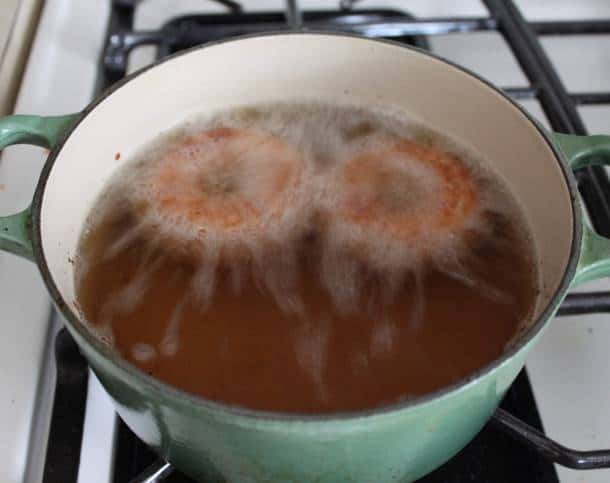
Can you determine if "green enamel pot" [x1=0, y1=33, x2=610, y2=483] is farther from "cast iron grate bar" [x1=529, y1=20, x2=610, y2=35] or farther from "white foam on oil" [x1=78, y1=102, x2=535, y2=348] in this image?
"cast iron grate bar" [x1=529, y1=20, x2=610, y2=35]

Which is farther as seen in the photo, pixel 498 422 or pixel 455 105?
pixel 455 105

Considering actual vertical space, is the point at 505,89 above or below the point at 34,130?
below

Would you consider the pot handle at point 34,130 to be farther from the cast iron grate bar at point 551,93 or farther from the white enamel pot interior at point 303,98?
the cast iron grate bar at point 551,93

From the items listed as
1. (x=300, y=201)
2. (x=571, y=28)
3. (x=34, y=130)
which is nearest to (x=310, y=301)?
(x=300, y=201)

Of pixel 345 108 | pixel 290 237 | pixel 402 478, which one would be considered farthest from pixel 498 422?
pixel 345 108

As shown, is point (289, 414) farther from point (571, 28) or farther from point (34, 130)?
point (571, 28)

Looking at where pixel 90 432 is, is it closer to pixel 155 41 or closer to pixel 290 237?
pixel 290 237

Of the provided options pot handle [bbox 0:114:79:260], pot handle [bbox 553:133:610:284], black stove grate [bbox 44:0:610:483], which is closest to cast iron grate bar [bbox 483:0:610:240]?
black stove grate [bbox 44:0:610:483]
